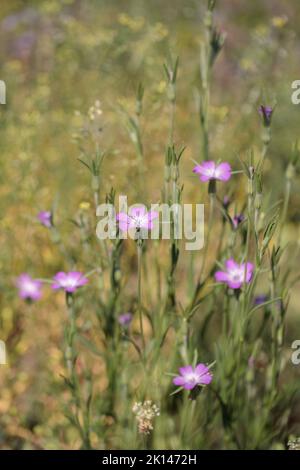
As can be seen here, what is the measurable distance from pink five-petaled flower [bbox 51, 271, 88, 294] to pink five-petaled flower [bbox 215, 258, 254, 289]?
0.31 meters

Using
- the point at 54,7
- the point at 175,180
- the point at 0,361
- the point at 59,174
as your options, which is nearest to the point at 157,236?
the point at 175,180

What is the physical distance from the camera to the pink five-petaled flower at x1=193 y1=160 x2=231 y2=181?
1.25 meters

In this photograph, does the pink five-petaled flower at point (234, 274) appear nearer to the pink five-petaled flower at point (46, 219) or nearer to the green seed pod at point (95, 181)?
the green seed pod at point (95, 181)

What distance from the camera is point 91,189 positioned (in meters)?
1.66

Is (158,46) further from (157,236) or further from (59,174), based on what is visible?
(157,236)

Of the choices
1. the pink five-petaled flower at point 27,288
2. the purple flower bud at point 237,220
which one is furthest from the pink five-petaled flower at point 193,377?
the pink five-petaled flower at point 27,288

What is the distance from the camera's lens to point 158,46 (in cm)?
292

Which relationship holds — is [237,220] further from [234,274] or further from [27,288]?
[27,288]

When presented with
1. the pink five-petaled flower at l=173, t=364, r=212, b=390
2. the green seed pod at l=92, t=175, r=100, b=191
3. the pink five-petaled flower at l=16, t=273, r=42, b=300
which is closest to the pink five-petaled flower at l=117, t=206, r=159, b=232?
the green seed pod at l=92, t=175, r=100, b=191

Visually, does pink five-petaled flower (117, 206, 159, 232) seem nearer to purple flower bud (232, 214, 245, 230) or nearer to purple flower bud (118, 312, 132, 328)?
purple flower bud (232, 214, 245, 230)

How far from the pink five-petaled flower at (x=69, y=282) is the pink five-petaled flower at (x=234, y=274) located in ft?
1.02

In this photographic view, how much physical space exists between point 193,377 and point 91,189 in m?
0.68

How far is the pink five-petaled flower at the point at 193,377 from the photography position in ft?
3.78

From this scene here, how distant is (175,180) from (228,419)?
60cm
